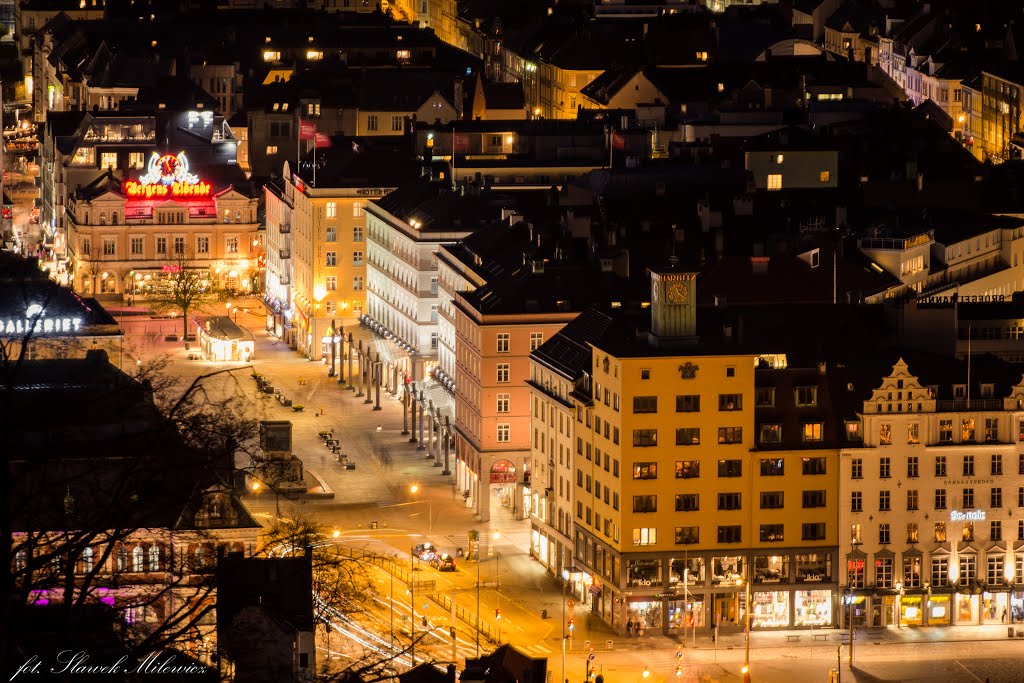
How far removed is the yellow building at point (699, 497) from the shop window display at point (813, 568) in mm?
45

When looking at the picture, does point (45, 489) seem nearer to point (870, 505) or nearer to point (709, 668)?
point (709, 668)

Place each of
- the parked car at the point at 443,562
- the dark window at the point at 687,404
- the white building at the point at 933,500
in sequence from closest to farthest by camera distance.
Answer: the dark window at the point at 687,404
the white building at the point at 933,500
the parked car at the point at 443,562

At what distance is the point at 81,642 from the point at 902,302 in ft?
266

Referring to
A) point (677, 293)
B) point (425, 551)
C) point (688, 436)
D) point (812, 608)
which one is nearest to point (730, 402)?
point (688, 436)

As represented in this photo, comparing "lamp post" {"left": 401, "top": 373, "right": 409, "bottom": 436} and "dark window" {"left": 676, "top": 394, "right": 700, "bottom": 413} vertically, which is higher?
"dark window" {"left": 676, "top": 394, "right": 700, "bottom": 413}

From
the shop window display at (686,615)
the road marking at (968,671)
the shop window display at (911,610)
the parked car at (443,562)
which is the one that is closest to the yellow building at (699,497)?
the shop window display at (686,615)

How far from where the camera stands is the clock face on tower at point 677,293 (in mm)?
149625

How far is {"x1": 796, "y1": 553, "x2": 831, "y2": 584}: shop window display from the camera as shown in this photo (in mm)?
150125

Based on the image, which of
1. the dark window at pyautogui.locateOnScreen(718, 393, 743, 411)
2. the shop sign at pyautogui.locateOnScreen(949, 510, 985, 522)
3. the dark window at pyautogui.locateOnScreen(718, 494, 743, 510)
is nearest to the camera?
the dark window at pyautogui.locateOnScreen(718, 393, 743, 411)

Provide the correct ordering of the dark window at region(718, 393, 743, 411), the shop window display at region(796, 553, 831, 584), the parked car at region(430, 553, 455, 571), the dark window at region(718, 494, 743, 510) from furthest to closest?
the parked car at region(430, 553, 455, 571) → the shop window display at region(796, 553, 831, 584) → the dark window at region(718, 494, 743, 510) → the dark window at region(718, 393, 743, 411)

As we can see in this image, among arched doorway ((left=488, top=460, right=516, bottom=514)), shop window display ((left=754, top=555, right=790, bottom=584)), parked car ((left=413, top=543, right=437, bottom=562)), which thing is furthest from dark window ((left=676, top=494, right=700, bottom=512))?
arched doorway ((left=488, top=460, right=516, bottom=514))

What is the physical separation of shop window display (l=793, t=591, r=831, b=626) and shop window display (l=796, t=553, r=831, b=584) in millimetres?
594

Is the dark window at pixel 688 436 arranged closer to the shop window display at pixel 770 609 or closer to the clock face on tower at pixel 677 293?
the clock face on tower at pixel 677 293

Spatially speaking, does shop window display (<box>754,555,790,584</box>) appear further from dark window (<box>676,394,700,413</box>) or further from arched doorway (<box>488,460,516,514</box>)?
arched doorway (<box>488,460,516,514</box>)
